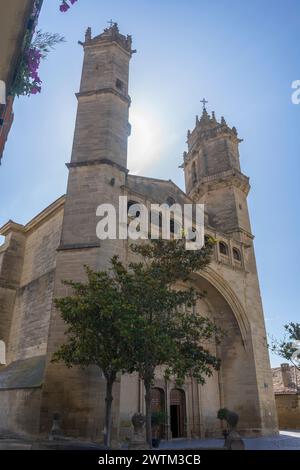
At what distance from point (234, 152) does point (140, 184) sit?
9.57 m

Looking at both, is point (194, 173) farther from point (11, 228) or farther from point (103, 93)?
point (11, 228)

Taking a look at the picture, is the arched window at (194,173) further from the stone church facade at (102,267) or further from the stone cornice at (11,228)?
the stone cornice at (11,228)

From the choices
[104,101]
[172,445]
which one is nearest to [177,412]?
[172,445]

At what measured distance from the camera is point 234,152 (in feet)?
85.8

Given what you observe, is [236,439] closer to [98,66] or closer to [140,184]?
[140,184]

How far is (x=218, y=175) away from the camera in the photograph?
24.8 meters

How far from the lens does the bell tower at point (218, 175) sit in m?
23.5

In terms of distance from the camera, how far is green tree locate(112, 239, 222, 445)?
9031 mm

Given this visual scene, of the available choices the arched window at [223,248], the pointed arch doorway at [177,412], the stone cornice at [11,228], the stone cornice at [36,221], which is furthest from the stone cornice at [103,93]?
the pointed arch doorway at [177,412]

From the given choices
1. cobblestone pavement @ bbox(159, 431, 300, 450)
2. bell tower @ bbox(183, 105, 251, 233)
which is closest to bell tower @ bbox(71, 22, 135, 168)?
bell tower @ bbox(183, 105, 251, 233)

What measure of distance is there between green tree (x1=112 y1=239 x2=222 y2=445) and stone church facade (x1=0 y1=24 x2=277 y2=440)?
3.19 m

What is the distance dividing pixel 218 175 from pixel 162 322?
16.9 meters

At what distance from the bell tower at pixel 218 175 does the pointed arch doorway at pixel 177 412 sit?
10623mm
